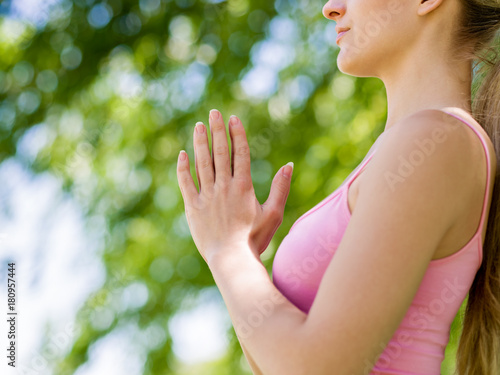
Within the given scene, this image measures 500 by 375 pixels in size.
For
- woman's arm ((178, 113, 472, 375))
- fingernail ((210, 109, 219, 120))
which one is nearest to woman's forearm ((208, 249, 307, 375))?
woman's arm ((178, 113, 472, 375))

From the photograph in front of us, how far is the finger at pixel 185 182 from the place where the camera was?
1.33 meters

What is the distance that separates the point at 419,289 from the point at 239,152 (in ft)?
1.46

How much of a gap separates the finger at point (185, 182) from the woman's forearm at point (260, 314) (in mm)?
156

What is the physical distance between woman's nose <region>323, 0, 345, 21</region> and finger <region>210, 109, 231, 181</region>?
37 cm

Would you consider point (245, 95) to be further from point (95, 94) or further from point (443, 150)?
point (443, 150)

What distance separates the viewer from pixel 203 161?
4.39ft

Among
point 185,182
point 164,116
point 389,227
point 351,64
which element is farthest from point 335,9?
point 164,116

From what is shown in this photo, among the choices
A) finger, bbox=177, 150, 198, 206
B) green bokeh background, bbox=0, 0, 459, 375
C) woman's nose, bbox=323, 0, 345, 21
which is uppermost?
woman's nose, bbox=323, 0, 345, 21

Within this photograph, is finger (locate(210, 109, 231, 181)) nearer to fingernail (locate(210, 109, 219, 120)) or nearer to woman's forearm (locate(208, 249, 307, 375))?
fingernail (locate(210, 109, 219, 120))

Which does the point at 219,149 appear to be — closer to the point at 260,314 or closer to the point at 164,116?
the point at 260,314

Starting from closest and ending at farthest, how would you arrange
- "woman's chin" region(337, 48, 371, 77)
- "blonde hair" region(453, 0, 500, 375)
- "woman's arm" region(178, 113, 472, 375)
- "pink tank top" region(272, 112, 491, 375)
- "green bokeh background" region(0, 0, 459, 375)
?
1. "woman's arm" region(178, 113, 472, 375)
2. "pink tank top" region(272, 112, 491, 375)
3. "blonde hair" region(453, 0, 500, 375)
4. "woman's chin" region(337, 48, 371, 77)
5. "green bokeh background" region(0, 0, 459, 375)

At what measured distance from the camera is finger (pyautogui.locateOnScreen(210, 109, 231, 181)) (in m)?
1.32

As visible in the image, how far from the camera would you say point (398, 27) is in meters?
1.38

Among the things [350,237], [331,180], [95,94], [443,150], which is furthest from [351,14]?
[95,94]
